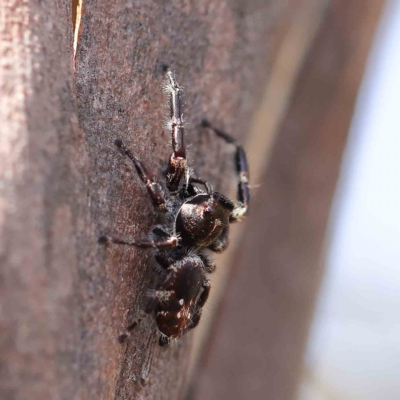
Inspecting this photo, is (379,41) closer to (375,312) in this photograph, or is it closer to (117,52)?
(117,52)

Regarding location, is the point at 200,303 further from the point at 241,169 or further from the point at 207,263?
the point at 241,169

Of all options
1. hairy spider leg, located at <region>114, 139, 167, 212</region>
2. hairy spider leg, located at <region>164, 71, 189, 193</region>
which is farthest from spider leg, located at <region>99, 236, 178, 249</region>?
hairy spider leg, located at <region>164, 71, 189, 193</region>

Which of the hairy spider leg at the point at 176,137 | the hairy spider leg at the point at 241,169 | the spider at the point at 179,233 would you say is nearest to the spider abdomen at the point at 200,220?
the spider at the point at 179,233

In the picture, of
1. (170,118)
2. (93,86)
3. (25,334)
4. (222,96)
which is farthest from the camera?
(222,96)

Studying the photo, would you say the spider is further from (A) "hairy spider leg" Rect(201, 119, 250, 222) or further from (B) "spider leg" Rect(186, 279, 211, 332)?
(A) "hairy spider leg" Rect(201, 119, 250, 222)

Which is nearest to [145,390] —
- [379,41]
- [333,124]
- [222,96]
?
[222,96]

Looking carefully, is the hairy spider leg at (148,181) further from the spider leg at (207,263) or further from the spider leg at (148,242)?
the spider leg at (207,263)
